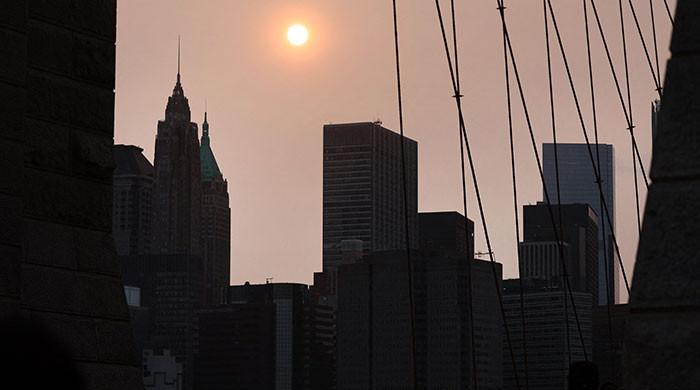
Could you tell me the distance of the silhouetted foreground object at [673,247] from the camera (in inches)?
177

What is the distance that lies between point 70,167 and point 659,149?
16.5ft

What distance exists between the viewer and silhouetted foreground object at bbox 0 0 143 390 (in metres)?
8.72

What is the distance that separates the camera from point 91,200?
30.5 ft

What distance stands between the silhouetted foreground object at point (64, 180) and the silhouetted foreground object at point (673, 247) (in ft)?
15.0

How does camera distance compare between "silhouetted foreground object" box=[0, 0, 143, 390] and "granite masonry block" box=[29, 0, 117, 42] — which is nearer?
"silhouetted foreground object" box=[0, 0, 143, 390]

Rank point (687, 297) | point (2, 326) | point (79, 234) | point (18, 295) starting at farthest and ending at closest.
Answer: point (79, 234) → point (18, 295) → point (687, 297) → point (2, 326)

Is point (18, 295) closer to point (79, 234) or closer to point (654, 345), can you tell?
point (79, 234)

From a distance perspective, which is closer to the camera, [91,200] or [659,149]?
[659,149]

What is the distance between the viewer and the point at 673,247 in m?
4.58

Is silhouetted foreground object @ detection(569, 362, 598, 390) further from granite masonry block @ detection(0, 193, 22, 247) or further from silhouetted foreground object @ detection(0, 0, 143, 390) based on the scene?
granite masonry block @ detection(0, 193, 22, 247)

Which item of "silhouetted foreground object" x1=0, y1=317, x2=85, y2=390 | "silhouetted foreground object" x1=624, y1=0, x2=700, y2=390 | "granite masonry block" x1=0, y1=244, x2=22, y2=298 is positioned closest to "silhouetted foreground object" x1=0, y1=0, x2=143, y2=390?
"granite masonry block" x1=0, y1=244, x2=22, y2=298

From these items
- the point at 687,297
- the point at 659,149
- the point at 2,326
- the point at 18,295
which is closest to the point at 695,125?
the point at 659,149

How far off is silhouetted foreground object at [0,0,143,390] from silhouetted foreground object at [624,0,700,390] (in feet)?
15.0

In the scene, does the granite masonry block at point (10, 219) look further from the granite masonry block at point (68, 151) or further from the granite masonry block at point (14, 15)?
the granite masonry block at point (14, 15)
